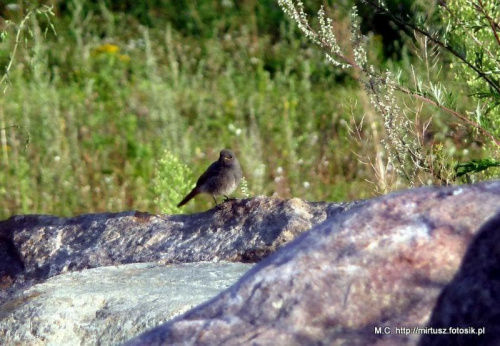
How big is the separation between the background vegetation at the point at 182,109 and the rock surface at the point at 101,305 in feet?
4.73

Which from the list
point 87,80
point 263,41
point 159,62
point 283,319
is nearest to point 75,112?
point 87,80

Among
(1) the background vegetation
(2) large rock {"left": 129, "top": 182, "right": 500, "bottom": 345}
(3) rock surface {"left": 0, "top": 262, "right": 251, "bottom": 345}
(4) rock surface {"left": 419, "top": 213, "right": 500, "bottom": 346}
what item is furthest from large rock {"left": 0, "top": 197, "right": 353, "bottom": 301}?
(4) rock surface {"left": 419, "top": 213, "right": 500, "bottom": 346}

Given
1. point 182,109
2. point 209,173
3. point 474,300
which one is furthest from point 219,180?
point 474,300

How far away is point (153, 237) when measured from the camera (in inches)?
162

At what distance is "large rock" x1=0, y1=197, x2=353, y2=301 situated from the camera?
397 cm

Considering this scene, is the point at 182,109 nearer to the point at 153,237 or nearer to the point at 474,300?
the point at 153,237

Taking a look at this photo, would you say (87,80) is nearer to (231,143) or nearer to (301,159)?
(231,143)

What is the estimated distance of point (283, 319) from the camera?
2.16m

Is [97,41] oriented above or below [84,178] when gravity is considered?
above

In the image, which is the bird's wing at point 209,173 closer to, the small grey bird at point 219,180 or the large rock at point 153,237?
the small grey bird at point 219,180

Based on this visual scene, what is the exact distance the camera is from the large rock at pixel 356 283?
2.13 meters

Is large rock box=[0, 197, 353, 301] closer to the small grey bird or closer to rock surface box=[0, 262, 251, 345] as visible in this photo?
rock surface box=[0, 262, 251, 345]

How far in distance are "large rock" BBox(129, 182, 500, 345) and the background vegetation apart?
2263 millimetres

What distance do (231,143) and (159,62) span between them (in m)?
2.49
